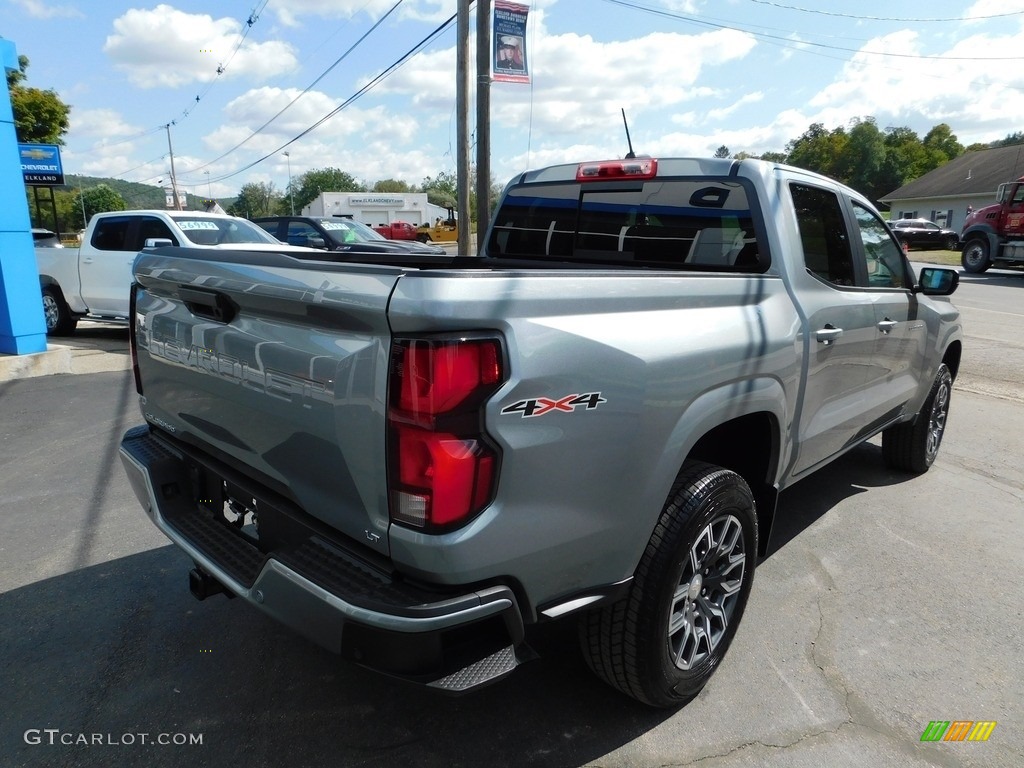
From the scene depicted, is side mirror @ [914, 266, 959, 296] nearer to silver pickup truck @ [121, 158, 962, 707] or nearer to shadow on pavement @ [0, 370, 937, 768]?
silver pickup truck @ [121, 158, 962, 707]

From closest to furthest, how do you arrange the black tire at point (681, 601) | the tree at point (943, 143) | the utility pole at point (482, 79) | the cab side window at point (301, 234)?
the black tire at point (681, 601) < the utility pole at point (482, 79) < the cab side window at point (301, 234) < the tree at point (943, 143)

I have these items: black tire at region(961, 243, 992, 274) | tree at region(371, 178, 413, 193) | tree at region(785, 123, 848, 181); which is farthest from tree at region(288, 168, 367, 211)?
black tire at region(961, 243, 992, 274)

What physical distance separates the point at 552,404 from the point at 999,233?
83.5ft

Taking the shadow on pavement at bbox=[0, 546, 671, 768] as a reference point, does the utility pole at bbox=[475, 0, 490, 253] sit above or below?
above

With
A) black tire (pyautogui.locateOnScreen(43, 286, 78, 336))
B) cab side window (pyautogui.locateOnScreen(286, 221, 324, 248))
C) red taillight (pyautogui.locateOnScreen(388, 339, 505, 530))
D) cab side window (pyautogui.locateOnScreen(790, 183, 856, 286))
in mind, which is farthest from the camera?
cab side window (pyautogui.locateOnScreen(286, 221, 324, 248))

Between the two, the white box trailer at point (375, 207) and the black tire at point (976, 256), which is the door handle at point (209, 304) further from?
the white box trailer at point (375, 207)

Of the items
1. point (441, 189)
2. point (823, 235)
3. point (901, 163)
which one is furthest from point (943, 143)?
point (823, 235)

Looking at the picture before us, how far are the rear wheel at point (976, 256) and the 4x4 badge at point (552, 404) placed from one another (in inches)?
1004

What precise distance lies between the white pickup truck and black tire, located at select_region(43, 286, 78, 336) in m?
0.02

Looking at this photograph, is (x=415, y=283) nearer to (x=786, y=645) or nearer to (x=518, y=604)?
(x=518, y=604)

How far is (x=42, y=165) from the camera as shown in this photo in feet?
79.3

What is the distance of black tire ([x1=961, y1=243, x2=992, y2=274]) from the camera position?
73.8 ft

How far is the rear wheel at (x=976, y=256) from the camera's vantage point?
73.8ft

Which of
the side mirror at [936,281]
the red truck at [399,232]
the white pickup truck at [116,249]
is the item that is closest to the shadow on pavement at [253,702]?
the side mirror at [936,281]
